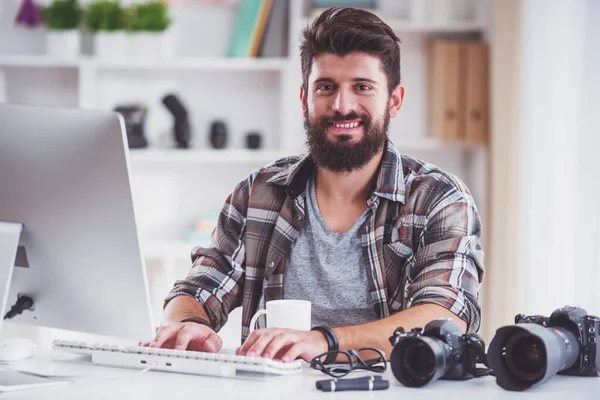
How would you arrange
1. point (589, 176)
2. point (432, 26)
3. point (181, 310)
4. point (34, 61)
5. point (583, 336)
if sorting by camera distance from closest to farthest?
point (583, 336), point (181, 310), point (589, 176), point (34, 61), point (432, 26)

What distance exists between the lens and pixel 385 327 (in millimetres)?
1676

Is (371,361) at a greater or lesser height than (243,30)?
lesser

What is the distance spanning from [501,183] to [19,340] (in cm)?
223

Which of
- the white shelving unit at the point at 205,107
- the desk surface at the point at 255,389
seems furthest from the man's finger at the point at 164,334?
the white shelving unit at the point at 205,107

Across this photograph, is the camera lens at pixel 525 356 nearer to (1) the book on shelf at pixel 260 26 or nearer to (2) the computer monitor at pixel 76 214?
(2) the computer monitor at pixel 76 214

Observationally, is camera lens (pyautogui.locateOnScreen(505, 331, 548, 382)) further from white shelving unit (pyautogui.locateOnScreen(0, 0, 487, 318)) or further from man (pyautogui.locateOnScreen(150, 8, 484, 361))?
white shelving unit (pyautogui.locateOnScreen(0, 0, 487, 318))

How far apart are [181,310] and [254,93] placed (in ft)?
6.39

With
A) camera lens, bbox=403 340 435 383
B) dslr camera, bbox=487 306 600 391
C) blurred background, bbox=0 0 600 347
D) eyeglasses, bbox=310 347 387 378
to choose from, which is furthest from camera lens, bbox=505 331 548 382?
blurred background, bbox=0 0 600 347

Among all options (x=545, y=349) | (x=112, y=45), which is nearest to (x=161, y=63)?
(x=112, y=45)

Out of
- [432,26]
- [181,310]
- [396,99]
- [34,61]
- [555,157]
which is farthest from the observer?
[432,26]

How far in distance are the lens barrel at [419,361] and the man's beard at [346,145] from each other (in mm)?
737

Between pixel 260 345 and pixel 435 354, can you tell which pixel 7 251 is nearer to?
pixel 260 345

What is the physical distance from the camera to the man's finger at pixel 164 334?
63.3 inches

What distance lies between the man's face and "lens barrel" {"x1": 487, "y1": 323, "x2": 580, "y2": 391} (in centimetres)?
75
